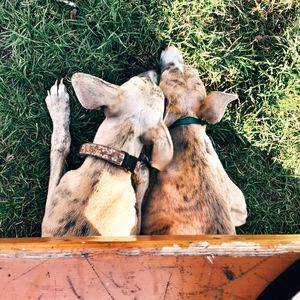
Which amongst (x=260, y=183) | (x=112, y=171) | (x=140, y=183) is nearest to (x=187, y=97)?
(x=140, y=183)

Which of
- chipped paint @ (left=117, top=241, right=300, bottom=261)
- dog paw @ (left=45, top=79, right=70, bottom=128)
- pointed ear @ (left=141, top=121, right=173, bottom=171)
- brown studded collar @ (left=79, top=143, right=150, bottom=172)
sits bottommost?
dog paw @ (left=45, top=79, right=70, bottom=128)

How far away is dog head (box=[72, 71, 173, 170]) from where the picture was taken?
12.7ft

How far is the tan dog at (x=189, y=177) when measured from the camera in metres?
3.91

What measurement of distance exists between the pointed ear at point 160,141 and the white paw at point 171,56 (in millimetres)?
654

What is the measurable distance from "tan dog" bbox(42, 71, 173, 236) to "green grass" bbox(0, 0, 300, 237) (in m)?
0.53

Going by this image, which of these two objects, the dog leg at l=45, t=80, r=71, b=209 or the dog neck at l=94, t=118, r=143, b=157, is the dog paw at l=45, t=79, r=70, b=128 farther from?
the dog neck at l=94, t=118, r=143, b=157

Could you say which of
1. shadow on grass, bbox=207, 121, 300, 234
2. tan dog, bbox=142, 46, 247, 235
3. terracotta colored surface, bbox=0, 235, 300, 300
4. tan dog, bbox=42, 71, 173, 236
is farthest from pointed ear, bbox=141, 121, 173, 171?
terracotta colored surface, bbox=0, 235, 300, 300

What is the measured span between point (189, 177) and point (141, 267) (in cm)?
132

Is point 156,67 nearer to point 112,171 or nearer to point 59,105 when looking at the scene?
point 59,105

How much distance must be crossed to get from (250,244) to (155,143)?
1.27 metres

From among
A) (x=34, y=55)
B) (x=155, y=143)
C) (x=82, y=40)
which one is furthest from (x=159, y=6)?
(x=155, y=143)

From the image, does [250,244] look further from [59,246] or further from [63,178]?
[63,178]

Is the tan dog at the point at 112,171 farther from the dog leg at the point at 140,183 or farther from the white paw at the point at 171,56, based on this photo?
the white paw at the point at 171,56

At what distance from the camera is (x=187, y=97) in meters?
4.13
